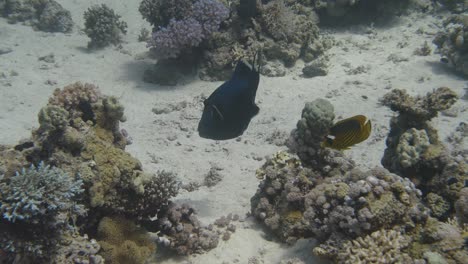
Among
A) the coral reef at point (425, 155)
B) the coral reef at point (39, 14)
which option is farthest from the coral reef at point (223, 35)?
the coral reef at point (425, 155)

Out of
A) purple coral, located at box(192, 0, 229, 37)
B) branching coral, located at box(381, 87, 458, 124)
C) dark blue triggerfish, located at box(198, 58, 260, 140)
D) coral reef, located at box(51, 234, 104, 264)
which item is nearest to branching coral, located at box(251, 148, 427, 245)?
dark blue triggerfish, located at box(198, 58, 260, 140)

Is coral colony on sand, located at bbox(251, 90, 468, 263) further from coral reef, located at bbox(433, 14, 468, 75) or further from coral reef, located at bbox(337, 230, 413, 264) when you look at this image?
coral reef, located at bbox(433, 14, 468, 75)

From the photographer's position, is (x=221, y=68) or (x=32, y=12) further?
(x=32, y=12)

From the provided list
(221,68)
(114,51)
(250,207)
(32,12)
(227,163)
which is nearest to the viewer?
(250,207)

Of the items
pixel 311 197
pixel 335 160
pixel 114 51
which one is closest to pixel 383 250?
pixel 311 197

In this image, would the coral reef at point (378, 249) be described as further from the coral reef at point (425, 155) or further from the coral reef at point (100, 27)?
the coral reef at point (100, 27)

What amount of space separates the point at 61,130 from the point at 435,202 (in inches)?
162

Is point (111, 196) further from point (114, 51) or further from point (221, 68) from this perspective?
point (114, 51)

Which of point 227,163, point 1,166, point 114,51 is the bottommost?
point 227,163

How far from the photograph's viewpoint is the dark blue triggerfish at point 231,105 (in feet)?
11.4

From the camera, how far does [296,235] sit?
416 centimetres

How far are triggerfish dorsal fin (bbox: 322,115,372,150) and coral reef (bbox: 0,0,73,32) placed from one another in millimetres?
11630

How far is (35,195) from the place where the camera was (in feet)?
9.50

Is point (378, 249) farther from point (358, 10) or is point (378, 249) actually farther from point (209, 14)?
point (358, 10)
